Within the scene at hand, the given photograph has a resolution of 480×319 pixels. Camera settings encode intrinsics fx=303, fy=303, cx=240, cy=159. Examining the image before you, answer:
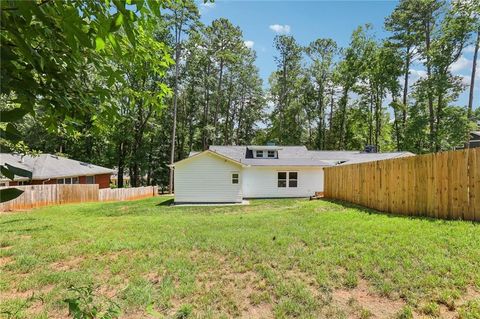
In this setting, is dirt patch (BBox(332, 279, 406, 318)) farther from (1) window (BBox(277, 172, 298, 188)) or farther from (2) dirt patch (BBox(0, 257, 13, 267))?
(1) window (BBox(277, 172, 298, 188))

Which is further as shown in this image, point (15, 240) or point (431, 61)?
point (431, 61)

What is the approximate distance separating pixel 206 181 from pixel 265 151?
21.7 feet

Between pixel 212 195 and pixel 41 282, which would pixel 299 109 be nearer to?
pixel 212 195

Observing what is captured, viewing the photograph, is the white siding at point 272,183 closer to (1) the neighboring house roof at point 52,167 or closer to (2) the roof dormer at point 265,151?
(2) the roof dormer at point 265,151

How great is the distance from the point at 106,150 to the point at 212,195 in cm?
2265

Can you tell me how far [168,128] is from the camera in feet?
122

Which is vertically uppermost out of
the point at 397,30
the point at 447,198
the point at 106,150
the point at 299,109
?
the point at 397,30

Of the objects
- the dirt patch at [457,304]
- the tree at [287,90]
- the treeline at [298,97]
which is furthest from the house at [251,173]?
the dirt patch at [457,304]

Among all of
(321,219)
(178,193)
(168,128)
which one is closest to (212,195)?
(178,193)

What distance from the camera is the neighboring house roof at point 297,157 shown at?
872 inches

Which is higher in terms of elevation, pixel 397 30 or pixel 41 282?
pixel 397 30

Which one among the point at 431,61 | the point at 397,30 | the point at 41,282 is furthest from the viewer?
the point at 397,30

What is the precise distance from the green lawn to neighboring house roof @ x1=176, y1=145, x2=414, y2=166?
14.5m

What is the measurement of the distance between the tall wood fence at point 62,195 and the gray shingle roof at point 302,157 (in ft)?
26.2
